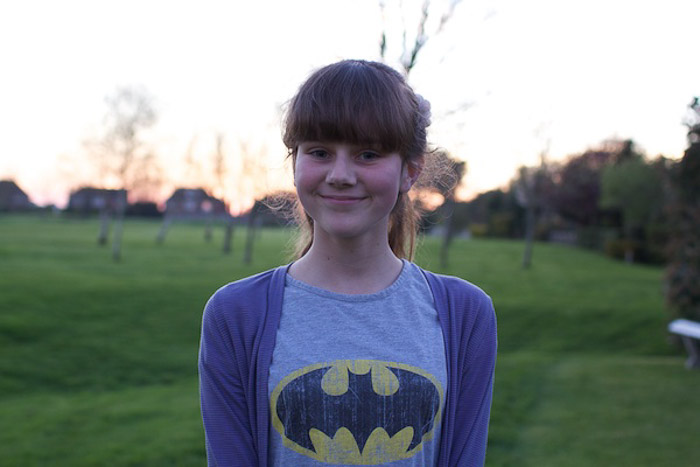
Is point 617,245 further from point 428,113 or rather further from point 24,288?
point 428,113

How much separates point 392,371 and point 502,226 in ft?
169

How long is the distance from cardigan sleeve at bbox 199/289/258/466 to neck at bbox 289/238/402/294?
0.26 metres

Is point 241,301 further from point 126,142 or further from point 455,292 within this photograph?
point 126,142

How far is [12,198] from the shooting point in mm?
71875

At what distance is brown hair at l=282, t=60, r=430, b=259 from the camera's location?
159cm

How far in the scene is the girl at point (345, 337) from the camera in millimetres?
1577

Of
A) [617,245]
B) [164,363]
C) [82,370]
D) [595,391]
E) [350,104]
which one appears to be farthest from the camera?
[617,245]

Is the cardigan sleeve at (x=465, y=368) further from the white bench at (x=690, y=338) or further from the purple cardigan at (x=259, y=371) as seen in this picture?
the white bench at (x=690, y=338)

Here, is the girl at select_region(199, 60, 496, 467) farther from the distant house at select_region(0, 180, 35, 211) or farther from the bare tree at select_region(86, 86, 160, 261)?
the distant house at select_region(0, 180, 35, 211)

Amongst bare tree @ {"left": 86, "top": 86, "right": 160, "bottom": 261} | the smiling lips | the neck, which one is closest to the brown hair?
the smiling lips

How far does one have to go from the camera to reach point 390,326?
166cm

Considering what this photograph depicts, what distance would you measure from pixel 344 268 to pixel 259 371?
0.35 metres

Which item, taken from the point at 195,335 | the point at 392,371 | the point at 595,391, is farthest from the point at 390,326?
the point at 195,335

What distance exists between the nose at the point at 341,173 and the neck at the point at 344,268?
184 mm
